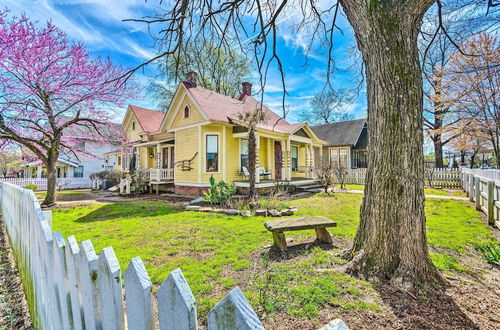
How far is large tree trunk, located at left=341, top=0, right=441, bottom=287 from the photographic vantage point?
8.80 feet

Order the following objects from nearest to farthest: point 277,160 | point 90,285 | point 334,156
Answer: point 90,285
point 277,160
point 334,156

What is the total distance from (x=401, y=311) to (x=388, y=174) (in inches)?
52.9

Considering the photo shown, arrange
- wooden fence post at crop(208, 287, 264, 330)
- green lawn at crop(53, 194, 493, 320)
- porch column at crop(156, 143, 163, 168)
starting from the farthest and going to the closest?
1. porch column at crop(156, 143, 163, 168)
2. green lawn at crop(53, 194, 493, 320)
3. wooden fence post at crop(208, 287, 264, 330)

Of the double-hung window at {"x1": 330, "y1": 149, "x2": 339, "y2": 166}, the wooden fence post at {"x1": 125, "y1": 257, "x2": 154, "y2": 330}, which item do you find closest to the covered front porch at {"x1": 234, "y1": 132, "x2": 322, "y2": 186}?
the double-hung window at {"x1": 330, "y1": 149, "x2": 339, "y2": 166}

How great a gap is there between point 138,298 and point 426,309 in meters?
2.58

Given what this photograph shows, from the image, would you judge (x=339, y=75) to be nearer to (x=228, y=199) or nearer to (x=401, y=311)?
(x=401, y=311)

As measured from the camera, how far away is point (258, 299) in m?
2.50

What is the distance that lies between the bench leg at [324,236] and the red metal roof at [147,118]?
1717 cm

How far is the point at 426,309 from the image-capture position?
224 centimetres

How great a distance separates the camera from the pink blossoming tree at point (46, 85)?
27.9ft

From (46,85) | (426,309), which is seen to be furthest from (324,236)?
(46,85)

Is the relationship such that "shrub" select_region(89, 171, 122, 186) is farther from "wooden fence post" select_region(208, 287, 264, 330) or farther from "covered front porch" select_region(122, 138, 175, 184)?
"wooden fence post" select_region(208, 287, 264, 330)

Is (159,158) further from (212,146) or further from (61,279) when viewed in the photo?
(61,279)

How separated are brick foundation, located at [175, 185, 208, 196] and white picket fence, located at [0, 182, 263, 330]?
1117 cm
